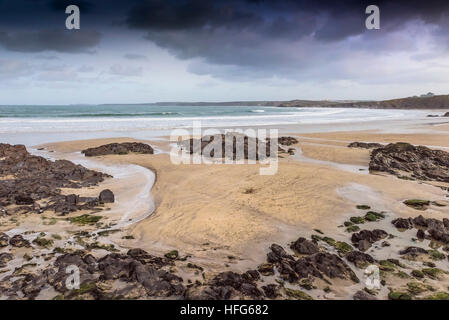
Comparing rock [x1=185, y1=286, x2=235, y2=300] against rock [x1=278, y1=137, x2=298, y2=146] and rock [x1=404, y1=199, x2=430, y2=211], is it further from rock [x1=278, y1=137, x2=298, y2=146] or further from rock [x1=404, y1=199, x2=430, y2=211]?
rock [x1=278, y1=137, x2=298, y2=146]

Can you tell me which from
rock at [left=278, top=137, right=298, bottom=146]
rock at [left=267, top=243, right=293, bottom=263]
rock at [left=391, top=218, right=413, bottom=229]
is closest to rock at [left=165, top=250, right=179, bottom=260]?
rock at [left=267, top=243, right=293, bottom=263]

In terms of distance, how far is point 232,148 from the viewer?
56.5ft

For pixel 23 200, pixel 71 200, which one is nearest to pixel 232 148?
pixel 71 200

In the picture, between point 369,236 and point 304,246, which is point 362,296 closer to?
point 304,246

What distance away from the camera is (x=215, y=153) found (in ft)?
55.1

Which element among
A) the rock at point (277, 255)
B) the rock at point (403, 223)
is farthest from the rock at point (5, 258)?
the rock at point (403, 223)

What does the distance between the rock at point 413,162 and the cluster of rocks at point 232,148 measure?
568 centimetres

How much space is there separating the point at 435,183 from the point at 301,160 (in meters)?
6.52

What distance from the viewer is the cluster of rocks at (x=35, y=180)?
350 inches

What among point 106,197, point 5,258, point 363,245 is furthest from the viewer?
point 106,197

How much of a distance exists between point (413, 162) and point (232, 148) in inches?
373

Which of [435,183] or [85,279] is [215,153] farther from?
[85,279]

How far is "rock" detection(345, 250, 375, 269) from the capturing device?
19.2 ft

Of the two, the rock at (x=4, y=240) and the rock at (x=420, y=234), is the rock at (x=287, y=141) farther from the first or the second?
the rock at (x=4, y=240)
